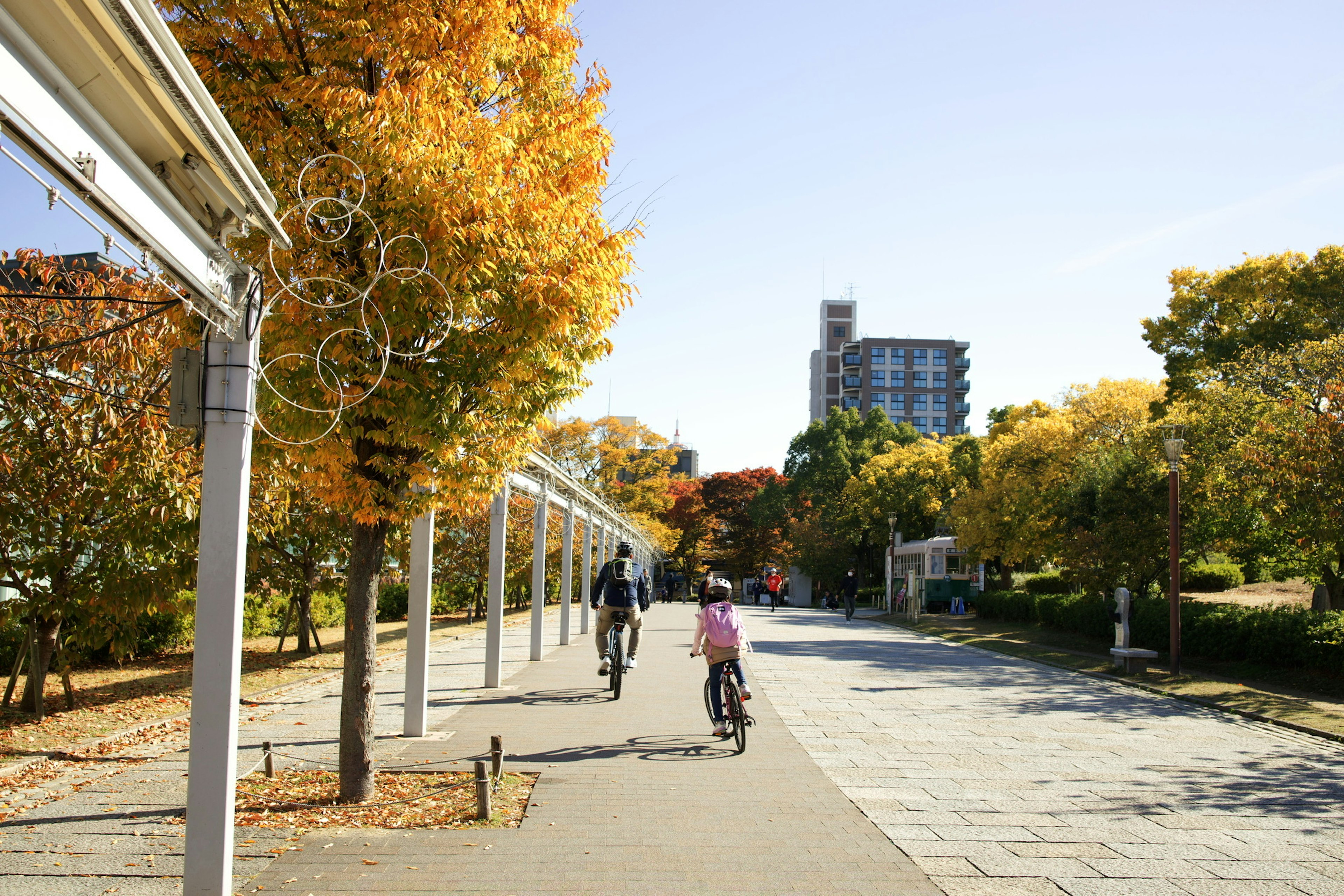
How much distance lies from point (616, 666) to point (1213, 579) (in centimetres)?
3537

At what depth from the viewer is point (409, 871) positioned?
201 inches

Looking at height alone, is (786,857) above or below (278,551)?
below

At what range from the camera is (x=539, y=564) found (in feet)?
50.1

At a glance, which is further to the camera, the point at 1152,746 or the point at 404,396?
the point at 1152,746

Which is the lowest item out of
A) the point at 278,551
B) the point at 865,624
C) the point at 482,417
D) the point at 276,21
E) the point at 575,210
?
the point at 865,624

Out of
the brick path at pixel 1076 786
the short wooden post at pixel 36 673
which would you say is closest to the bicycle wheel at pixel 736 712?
the brick path at pixel 1076 786

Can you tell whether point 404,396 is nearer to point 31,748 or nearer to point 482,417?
point 482,417

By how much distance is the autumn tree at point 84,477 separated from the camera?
9.51 m

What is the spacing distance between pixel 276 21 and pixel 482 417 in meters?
2.99

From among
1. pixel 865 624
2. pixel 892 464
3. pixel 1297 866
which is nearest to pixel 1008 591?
pixel 865 624

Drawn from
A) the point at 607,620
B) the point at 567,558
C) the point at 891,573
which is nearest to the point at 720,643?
the point at 607,620

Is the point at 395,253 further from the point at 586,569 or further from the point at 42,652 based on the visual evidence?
the point at 586,569

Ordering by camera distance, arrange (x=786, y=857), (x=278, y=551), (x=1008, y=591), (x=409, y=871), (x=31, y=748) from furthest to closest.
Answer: (x=1008, y=591)
(x=278, y=551)
(x=31, y=748)
(x=786, y=857)
(x=409, y=871)

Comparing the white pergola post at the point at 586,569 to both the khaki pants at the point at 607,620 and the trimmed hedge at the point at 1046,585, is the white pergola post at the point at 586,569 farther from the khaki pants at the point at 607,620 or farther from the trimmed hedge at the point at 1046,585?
the trimmed hedge at the point at 1046,585
